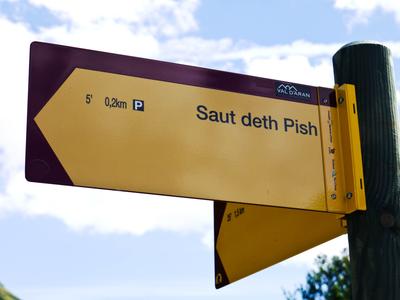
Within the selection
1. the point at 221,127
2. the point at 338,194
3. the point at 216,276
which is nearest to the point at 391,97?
the point at 338,194

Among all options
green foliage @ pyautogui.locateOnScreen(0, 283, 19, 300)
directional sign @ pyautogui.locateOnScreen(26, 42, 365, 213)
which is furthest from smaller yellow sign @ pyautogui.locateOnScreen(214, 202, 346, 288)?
green foliage @ pyautogui.locateOnScreen(0, 283, 19, 300)

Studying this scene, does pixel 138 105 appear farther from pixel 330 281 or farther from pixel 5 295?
pixel 5 295

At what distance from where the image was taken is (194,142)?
2844 millimetres

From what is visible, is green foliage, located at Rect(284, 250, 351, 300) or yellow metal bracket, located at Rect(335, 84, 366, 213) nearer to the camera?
yellow metal bracket, located at Rect(335, 84, 366, 213)

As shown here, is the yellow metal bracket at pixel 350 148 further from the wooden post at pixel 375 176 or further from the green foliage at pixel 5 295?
the green foliage at pixel 5 295

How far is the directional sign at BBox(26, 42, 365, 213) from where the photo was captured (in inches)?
105

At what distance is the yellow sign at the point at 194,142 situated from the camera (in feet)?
8.80

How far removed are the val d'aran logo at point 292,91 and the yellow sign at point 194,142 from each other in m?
0.03

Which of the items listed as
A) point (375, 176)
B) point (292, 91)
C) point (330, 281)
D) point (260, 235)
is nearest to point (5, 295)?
point (330, 281)

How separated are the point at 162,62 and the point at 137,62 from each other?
0.33ft

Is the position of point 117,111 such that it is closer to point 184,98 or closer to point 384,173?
point 184,98

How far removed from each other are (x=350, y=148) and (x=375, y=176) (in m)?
0.15

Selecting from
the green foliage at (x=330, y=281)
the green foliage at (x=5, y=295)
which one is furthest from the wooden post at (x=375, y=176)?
the green foliage at (x=5, y=295)

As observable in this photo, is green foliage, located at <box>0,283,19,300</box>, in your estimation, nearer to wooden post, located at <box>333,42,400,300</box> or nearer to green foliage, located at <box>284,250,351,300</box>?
green foliage, located at <box>284,250,351,300</box>
